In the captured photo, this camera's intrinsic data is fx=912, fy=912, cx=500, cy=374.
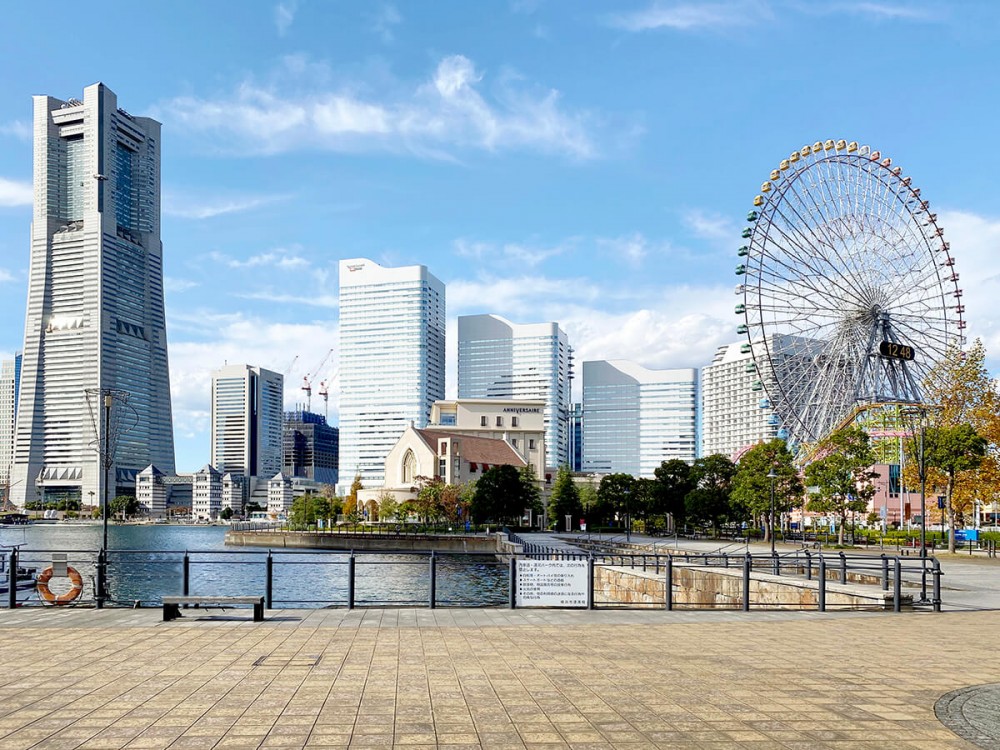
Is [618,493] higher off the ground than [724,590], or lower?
lower

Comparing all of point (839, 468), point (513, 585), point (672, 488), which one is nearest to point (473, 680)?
point (513, 585)

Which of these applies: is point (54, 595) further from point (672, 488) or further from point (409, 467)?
point (409, 467)

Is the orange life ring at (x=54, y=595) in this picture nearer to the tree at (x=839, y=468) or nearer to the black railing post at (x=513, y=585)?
the black railing post at (x=513, y=585)

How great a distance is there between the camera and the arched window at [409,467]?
516 ft

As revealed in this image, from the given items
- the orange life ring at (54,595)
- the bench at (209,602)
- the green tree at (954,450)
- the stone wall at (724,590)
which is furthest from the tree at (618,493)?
the bench at (209,602)

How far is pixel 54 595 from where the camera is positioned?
2284cm

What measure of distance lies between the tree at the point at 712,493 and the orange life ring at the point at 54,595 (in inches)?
3428

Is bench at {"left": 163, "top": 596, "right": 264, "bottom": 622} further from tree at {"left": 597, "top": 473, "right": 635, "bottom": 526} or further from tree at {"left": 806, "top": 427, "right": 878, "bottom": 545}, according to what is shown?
tree at {"left": 597, "top": 473, "right": 635, "bottom": 526}

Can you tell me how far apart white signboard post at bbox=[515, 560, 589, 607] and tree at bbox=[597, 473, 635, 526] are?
98339mm

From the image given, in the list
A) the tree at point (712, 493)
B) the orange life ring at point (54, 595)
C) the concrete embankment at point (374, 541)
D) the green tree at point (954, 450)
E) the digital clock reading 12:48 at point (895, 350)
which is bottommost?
the concrete embankment at point (374, 541)

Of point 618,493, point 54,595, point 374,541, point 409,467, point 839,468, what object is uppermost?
point 839,468

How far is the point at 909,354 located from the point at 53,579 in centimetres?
7640

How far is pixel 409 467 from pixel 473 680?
145463 millimetres

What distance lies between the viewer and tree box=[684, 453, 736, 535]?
343 ft
